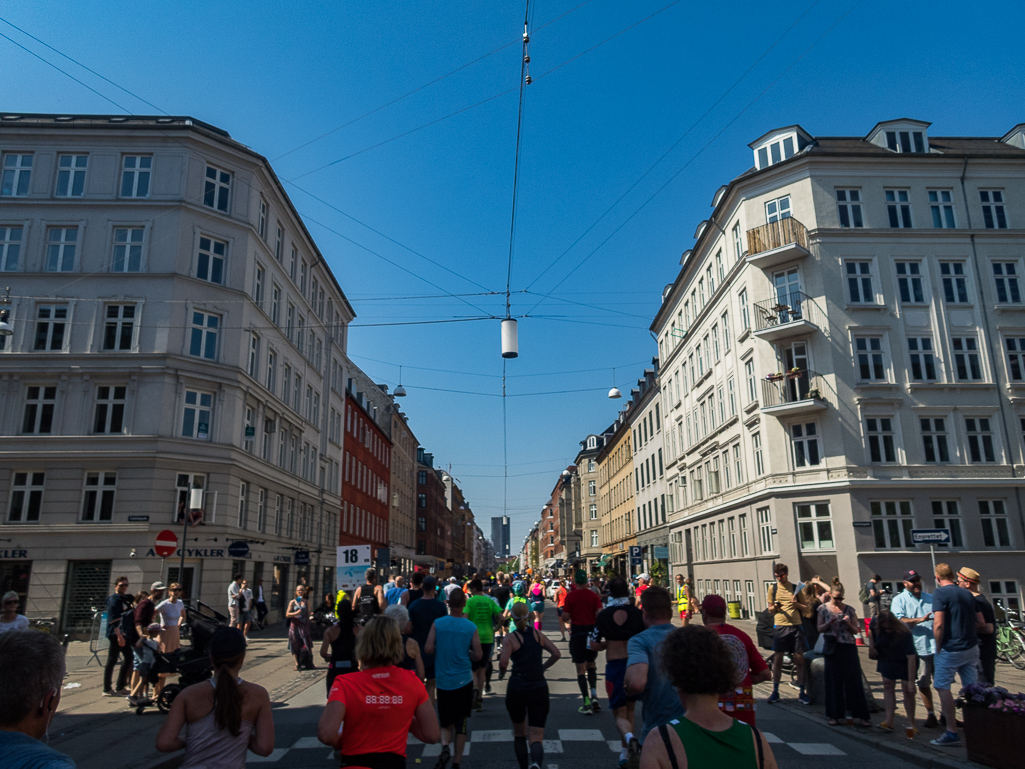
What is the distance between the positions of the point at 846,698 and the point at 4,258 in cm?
2892

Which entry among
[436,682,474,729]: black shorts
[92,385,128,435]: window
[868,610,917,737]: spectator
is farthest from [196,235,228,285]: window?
[868,610,917,737]: spectator

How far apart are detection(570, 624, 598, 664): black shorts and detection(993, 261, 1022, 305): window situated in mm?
25168

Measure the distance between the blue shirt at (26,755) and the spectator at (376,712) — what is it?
1657 mm

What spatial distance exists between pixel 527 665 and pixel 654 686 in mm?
2019

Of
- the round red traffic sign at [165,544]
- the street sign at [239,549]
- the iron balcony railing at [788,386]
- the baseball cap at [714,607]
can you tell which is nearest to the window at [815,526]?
the iron balcony railing at [788,386]

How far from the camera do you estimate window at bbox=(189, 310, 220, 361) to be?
85.0ft

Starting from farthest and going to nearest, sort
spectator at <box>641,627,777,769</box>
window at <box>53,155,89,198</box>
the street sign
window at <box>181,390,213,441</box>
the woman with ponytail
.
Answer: window at <box>53,155,89,198</box>
window at <box>181,390,213,441</box>
the street sign
the woman with ponytail
spectator at <box>641,627,777,769</box>

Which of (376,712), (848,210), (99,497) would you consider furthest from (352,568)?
(848,210)

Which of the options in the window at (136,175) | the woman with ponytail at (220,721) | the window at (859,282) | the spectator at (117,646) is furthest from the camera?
the window at (859,282)

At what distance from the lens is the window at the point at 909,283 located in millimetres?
27656

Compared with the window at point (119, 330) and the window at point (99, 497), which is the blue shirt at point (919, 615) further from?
the window at point (119, 330)

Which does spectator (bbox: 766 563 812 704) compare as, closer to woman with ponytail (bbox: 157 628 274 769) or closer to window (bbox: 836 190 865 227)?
woman with ponytail (bbox: 157 628 274 769)

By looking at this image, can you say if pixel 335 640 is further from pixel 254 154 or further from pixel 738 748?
pixel 254 154

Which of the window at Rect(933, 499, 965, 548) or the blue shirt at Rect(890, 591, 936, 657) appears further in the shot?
the window at Rect(933, 499, 965, 548)
